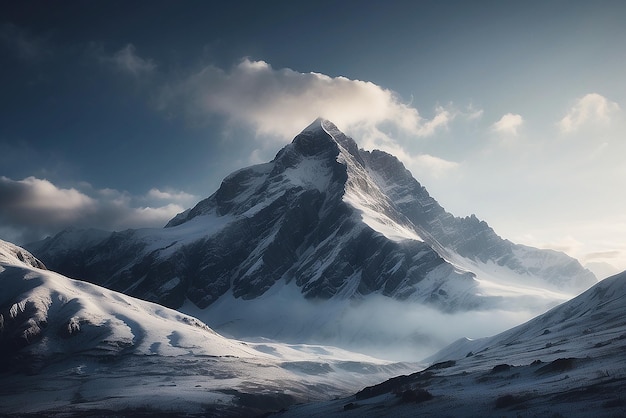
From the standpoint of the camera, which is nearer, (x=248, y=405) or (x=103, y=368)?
(x=248, y=405)

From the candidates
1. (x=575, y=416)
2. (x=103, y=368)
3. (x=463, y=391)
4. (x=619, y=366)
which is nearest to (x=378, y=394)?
(x=463, y=391)

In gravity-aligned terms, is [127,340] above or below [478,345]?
above

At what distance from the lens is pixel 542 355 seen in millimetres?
72750

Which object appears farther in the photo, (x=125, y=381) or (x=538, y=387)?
(x=125, y=381)

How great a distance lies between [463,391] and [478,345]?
133 m

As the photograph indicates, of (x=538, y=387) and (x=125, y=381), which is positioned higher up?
(x=125, y=381)

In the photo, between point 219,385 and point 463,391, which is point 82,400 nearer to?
point 219,385

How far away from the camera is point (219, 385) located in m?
154

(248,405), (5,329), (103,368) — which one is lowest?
(248,405)

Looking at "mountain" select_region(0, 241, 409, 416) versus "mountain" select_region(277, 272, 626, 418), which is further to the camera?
"mountain" select_region(0, 241, 409, 416)

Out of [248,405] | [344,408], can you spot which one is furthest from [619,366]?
[248,405]

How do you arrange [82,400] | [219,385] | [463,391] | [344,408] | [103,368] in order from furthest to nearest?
1. [103,368]
2. [219,385]
3. [82,400]
4. [344,408]
5. [463,391]

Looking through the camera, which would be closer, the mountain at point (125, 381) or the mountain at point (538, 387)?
the mountain at point (538, 387)

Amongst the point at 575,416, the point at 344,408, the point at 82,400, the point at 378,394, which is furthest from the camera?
the point at 82,400
